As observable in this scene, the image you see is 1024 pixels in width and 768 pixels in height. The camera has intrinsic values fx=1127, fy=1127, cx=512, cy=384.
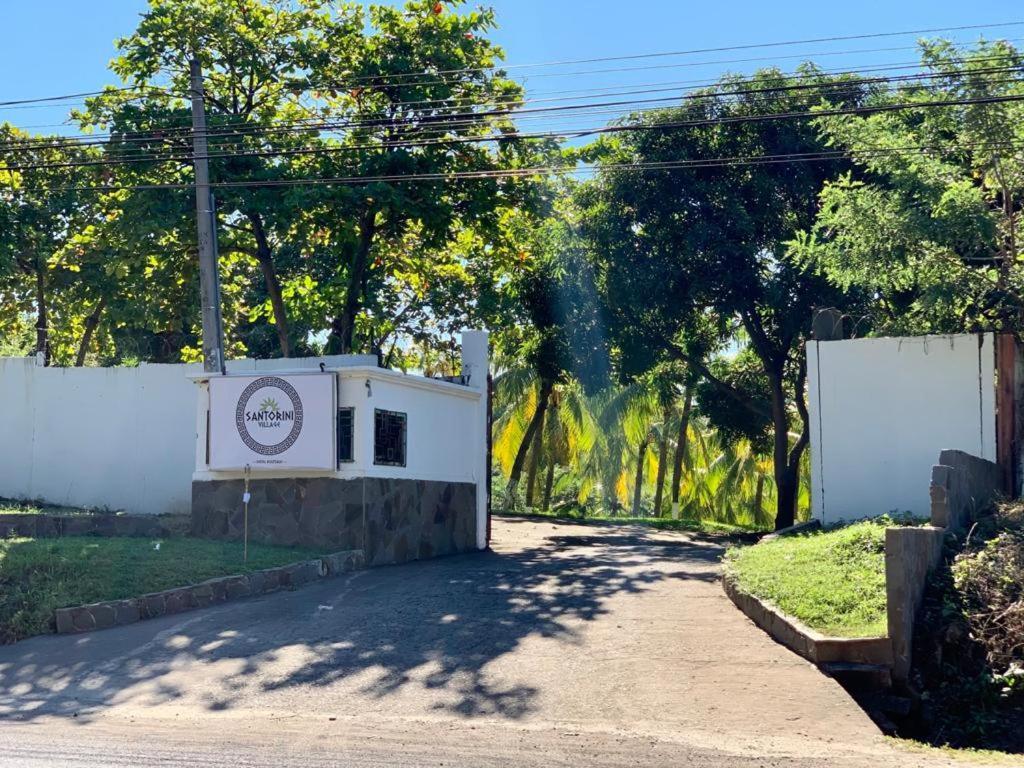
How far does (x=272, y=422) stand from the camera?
1576cm

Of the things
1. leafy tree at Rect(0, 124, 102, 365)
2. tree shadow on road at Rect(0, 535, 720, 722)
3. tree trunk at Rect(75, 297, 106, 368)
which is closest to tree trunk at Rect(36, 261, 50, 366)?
leafy tree at Rect(0, 124, 102, 365)

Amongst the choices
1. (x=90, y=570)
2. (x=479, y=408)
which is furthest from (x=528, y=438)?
(x=90, y=570)

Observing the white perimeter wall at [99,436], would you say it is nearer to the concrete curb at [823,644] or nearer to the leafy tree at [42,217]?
the leafy tree at [42,217]

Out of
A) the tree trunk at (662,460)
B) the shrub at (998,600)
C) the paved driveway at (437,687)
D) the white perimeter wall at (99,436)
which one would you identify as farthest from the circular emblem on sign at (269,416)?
the tree trunk at (662,460)

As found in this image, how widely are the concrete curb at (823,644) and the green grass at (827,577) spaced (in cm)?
14

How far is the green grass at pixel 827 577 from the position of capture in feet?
33.3

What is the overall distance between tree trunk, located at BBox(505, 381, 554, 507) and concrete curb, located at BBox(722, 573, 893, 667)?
65.3ft

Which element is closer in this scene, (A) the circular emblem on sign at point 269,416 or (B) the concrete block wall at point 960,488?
(B) the concrete block wall at point 960,488

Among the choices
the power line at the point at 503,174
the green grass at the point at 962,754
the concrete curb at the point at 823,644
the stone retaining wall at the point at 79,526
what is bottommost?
the green grass at the point at 962,754

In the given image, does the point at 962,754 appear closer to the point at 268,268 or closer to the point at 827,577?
the point at 827,577

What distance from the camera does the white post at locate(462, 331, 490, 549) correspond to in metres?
18.9

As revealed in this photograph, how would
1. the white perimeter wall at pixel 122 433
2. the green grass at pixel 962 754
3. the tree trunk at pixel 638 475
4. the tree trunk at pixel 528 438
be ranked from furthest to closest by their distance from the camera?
1. the tree trunk at pixel 638 475
2. the tree trunk at pixel 528 438
3. the white perimeter wall at pixel 122 433
4. the green grass at pixel 962 754

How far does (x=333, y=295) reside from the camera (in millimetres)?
24266

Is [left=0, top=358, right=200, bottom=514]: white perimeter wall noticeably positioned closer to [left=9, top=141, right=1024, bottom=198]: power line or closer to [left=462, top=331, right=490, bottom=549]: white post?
[left=9, top=141, right=1024, bottom=198]: power line
